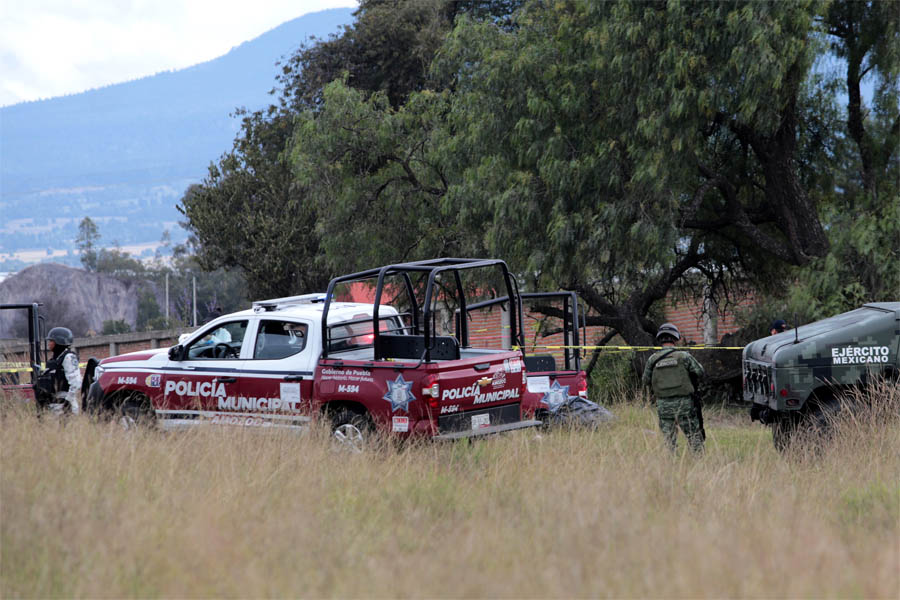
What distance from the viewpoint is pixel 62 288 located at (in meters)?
83.9

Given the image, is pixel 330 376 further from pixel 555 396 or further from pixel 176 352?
pixel 555 396

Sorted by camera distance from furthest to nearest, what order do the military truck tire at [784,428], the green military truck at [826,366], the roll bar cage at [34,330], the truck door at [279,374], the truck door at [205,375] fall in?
the roll bar cage at [34,330] < the truck door at [205,375] < the truck door at [279,374] < the military truck tire at [784,428] < the green military truck at [826,366]

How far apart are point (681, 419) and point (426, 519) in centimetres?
449

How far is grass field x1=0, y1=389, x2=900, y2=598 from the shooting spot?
213 inches

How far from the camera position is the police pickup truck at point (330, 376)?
33.0 feet

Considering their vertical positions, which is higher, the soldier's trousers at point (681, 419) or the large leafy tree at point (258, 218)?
the large leafy tree at point (258, 218)

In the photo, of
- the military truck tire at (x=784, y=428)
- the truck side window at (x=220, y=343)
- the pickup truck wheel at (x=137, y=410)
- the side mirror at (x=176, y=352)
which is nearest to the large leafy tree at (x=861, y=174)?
the military truck tire at (x=784, y=428)

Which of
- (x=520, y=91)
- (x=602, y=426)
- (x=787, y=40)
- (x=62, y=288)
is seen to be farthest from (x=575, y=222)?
(x=62, y=288)

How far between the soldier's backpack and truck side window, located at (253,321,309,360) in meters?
3.91

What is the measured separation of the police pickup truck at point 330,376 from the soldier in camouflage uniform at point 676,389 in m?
1.50

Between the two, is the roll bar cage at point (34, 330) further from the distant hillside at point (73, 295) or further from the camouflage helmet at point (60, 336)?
the distant hillside at point (73, 295)

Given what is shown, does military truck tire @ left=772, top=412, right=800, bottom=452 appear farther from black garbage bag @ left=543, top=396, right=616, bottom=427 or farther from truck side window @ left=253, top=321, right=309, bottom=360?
truck side window @ left=253, top=321, right=309, bottom=360

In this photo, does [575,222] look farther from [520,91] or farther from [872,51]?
[872,51]

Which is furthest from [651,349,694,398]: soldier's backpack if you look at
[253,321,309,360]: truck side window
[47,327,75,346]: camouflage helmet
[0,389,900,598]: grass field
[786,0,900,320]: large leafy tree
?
[786,0,900,320]: large leafy tree
